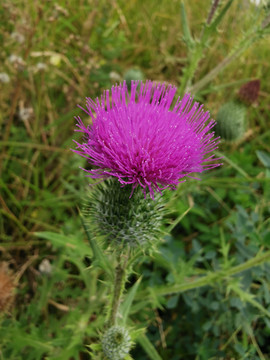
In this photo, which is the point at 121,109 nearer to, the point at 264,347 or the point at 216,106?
the point at 264,347

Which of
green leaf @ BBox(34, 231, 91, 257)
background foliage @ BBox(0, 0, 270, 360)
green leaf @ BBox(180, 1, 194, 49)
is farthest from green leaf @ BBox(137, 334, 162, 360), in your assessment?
green leaf @ BBox(180, 1, 194, 49)

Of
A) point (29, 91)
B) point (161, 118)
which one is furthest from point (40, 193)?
point (161, 118)

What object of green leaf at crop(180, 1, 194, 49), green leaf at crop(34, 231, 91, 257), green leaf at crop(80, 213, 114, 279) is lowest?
green leaf at crop(34, 231, 91, 257)

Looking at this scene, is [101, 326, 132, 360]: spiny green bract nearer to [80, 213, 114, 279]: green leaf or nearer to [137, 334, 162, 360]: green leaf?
[80, 213, 114, 279]: green leaf

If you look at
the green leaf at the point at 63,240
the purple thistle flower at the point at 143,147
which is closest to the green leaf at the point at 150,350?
the green leaf at the point at 63,240

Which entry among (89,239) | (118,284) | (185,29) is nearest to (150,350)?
(118,284)
